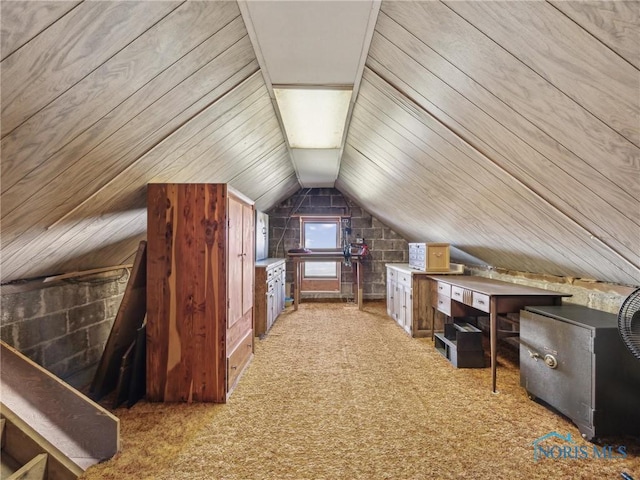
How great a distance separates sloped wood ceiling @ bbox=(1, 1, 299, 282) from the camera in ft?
3.18

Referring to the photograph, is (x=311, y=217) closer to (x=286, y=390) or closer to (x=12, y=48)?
(x=286, y=390)

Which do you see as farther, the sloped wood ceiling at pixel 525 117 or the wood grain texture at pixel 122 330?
the wood grain texture at pixel 122 330

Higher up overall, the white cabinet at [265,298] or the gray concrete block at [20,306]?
the gray concrete block at [20,306]

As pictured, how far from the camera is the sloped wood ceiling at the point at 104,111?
97 cm

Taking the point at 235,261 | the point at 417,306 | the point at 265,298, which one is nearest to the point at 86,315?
the point at 235,261

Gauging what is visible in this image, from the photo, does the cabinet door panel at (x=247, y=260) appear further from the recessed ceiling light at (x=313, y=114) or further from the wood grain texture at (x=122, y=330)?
the recessed ceiling light at (x=313, y=114)

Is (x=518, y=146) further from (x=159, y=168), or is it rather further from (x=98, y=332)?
(x=98, y=332)

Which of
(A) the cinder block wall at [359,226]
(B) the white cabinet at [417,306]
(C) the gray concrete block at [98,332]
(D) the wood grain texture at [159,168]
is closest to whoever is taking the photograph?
(D) the wood grain texture at [159,168]

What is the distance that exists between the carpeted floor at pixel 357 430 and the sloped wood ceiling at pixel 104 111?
128 cm

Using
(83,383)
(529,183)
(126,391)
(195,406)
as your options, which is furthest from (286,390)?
(529,183)

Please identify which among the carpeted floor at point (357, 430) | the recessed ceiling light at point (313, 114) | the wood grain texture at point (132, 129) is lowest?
the carpeted floor at point (357, 430)

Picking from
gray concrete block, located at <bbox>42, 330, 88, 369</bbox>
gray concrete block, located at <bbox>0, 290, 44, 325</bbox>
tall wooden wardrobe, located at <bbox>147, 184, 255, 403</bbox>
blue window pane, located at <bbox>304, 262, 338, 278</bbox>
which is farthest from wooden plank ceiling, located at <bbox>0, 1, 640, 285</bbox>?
blue window pane, located at <bbox>304, 262, 338, 278</bbox>

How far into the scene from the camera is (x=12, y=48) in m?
0.89

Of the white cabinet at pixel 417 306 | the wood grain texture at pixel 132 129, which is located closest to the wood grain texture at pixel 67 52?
the wood grain texture at pixel 132 129
